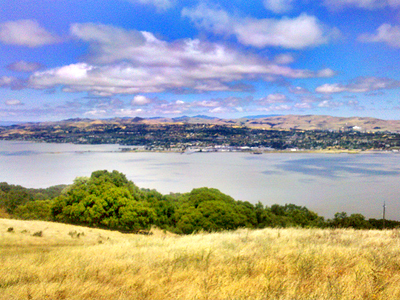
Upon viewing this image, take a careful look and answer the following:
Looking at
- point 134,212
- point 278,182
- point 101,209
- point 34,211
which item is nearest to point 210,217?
point 134,212

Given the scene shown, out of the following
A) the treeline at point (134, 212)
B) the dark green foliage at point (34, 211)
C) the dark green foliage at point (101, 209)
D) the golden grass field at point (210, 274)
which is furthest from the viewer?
the dark green foliage at point (34, 211)

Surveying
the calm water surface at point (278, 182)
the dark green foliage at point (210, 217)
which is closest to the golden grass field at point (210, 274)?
the dark green foliage at point (210, 217)

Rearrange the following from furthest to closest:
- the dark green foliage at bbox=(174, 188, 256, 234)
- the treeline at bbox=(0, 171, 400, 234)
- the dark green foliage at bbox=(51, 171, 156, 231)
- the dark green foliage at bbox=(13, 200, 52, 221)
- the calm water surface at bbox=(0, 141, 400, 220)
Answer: the calm water surface at bbox=(0, 141, 400, 220) < the dark green foliage at bbox=(13, 200, 52, 221) < the dark green foliage at bbox=(174, 188, 256, 234) < the treeline at bbox=(0, 171, 400, 234) < the dark green foliage at bbox=(51, 171, 156, 231)

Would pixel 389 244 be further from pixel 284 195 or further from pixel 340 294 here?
pixel 284 195

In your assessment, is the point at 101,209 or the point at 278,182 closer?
the point at 101,209

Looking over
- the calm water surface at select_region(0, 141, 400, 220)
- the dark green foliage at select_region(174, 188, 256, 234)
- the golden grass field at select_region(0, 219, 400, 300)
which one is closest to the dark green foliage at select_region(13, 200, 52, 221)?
the dark green foliage at select_region(174, 188, 256, 234)

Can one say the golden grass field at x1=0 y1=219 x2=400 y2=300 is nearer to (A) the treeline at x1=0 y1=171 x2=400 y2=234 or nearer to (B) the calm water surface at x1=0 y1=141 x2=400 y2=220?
(A) the treeline at x1=0 y1=171 x2=400 y2=234

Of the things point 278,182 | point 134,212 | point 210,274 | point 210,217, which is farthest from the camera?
point 278,182

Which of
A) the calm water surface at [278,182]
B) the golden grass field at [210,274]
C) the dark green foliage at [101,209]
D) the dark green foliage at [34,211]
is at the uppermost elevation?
the golden grass field at [210,274]

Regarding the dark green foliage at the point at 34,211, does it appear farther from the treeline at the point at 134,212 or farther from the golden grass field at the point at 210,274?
the golden grass field at the point at 210,274

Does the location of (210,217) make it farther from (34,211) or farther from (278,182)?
(278,182)

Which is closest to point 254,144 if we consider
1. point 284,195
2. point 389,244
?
point 284,195

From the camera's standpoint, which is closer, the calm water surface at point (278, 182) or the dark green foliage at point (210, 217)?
the dark green foliage at point (210, 217)
